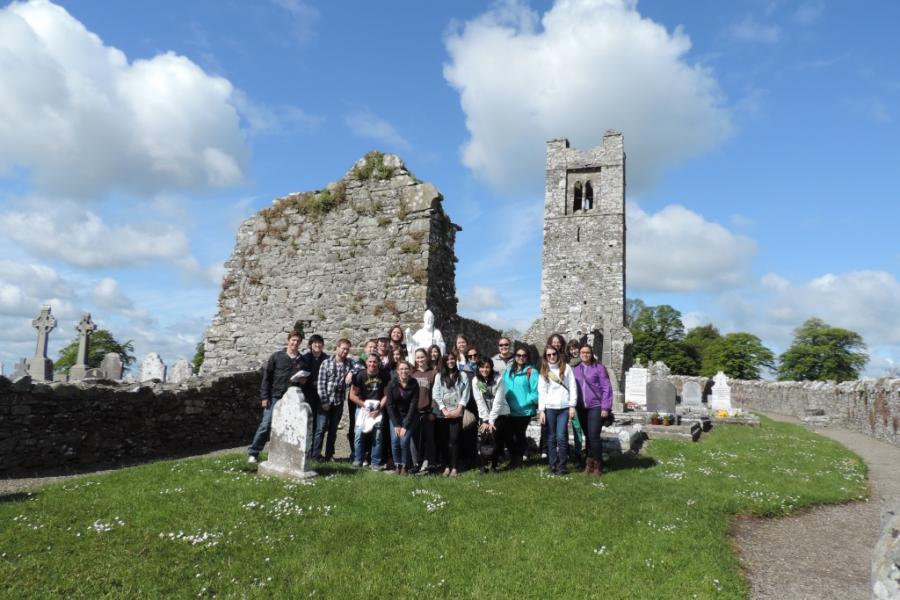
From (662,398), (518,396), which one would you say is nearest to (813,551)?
(518,396)

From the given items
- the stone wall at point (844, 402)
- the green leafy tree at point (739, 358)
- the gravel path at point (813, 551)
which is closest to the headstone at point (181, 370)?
the gravel path at point (813, 551)

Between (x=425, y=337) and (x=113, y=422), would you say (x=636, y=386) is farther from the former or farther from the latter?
(x=113, y=422)

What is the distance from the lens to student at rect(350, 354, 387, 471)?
8453mm

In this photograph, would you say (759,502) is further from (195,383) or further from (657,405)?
(657,405)

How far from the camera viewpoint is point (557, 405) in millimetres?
8406

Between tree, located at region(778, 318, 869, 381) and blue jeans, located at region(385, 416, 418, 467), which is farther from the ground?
tree, located at region(778, 318, 869, 381)

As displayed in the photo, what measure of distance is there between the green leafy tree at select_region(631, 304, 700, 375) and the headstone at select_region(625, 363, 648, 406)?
4724cm

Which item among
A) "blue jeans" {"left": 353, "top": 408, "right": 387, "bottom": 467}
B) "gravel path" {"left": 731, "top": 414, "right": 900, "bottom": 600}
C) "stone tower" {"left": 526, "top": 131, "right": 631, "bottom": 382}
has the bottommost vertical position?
"gravel path" {"left": 731, "top": 414, "right": 900, "bottom": 600}

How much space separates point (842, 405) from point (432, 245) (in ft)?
62.9

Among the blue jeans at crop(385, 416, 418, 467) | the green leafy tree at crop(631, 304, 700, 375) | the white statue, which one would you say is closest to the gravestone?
the white statue

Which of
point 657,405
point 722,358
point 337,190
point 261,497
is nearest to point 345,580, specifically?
point 261,497

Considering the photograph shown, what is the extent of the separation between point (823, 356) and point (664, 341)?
59.6 feet

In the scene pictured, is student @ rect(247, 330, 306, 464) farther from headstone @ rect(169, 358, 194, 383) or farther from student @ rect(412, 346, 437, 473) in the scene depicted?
headstone @ rect(169, 358, 194, 383)

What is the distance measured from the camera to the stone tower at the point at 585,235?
44281mm
